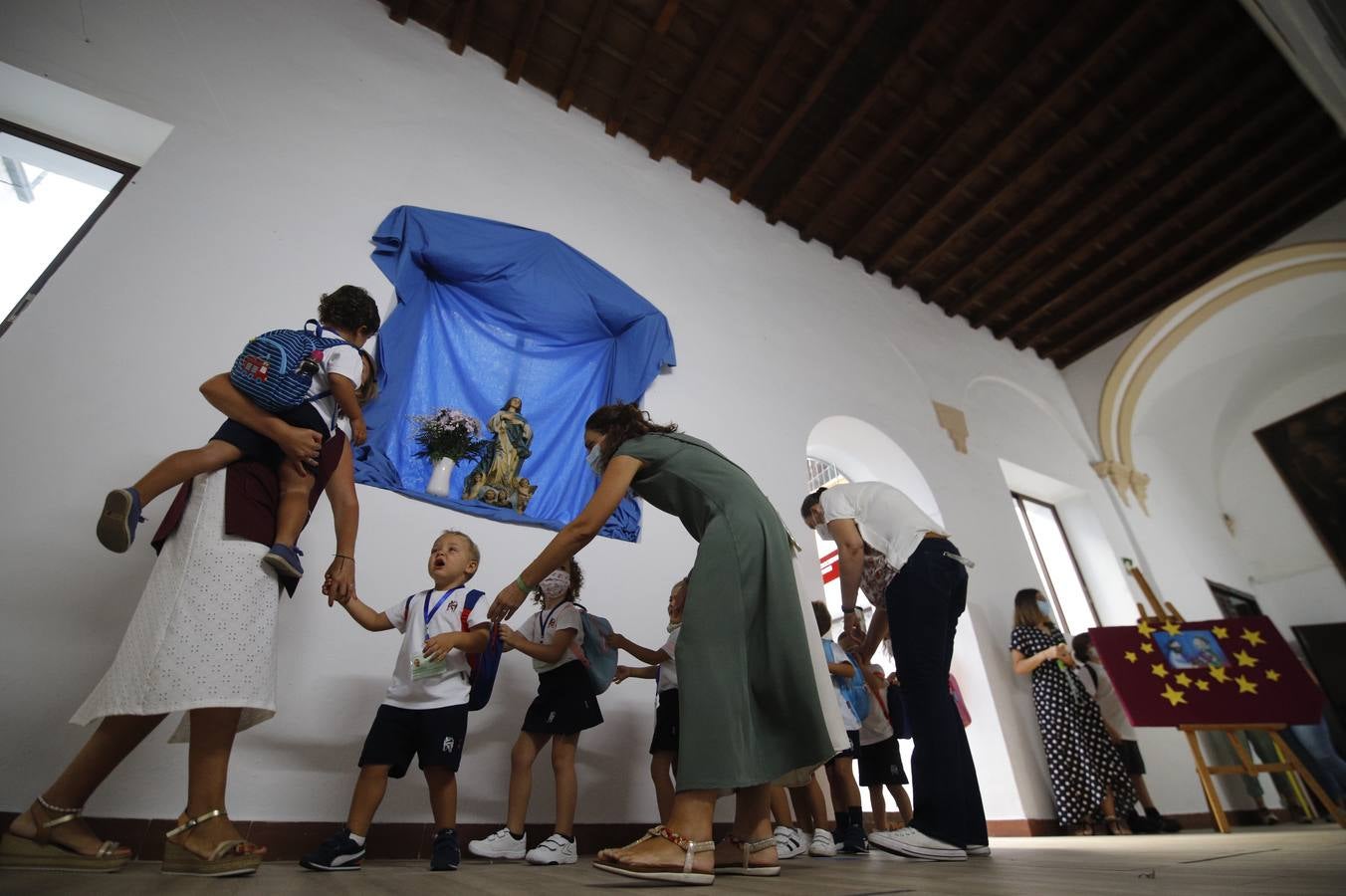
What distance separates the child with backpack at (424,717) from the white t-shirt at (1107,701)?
14.9ft

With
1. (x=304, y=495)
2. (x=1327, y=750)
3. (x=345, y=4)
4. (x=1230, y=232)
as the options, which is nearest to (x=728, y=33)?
(x=345, y=4)

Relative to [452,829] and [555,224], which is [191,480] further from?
[555,224]

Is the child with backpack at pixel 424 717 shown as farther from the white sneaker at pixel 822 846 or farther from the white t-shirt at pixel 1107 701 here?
the white t-shirt at pixel 1107 701

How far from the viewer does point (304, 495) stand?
1.64 meters

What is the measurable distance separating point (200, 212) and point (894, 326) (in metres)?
5.55

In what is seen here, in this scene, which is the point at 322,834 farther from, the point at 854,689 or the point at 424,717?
the point at 854,689

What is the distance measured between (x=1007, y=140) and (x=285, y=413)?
5.82 m

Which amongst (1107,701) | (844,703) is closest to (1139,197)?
(1107,701)

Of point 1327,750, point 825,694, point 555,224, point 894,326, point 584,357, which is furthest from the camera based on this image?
point 894,326

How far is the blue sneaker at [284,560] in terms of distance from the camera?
150 cm

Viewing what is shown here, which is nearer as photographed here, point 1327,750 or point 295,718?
point 295,718

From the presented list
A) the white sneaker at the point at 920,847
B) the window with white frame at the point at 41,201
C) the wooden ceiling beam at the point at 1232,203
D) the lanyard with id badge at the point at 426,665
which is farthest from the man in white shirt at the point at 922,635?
the wooden ceiling beam at the point at 1232,203

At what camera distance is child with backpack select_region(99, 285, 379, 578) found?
4.64 feet

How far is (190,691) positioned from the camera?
134 cm
